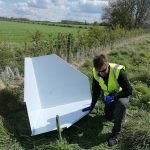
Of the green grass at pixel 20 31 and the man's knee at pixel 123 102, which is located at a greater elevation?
the man's knee at pixel 123 102

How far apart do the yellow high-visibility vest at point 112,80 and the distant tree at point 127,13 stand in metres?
30.7

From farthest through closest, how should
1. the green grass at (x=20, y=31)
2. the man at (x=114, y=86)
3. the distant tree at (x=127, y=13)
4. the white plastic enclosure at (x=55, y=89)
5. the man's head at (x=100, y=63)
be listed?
the distant tree at (x=127, y=13) < the green grass at (x=20, y=31) < the white plastic enclosure at (x=55, y=89) < the man at (x=114, y=86) < the man's head at (x=100, y=63)

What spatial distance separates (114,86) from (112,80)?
5.6 inches

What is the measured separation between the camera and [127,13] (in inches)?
1502

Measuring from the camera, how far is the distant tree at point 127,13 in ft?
124

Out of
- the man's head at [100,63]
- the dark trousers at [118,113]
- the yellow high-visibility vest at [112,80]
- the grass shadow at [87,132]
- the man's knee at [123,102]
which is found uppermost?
the man's head at [100,63]

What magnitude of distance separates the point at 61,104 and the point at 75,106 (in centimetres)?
30

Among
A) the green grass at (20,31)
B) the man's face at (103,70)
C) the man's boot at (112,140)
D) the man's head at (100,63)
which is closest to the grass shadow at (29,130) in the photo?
the man's boot at (112,140)

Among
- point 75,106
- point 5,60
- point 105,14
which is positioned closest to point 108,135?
point 75,106

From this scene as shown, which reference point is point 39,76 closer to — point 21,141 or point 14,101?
point 14,101

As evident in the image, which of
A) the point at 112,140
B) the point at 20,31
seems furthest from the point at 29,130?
the point at 20,31

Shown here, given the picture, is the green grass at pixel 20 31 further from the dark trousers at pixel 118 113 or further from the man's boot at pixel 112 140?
the man's boot at pixel 112 140

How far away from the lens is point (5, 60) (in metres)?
9.35

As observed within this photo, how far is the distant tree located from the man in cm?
3078
